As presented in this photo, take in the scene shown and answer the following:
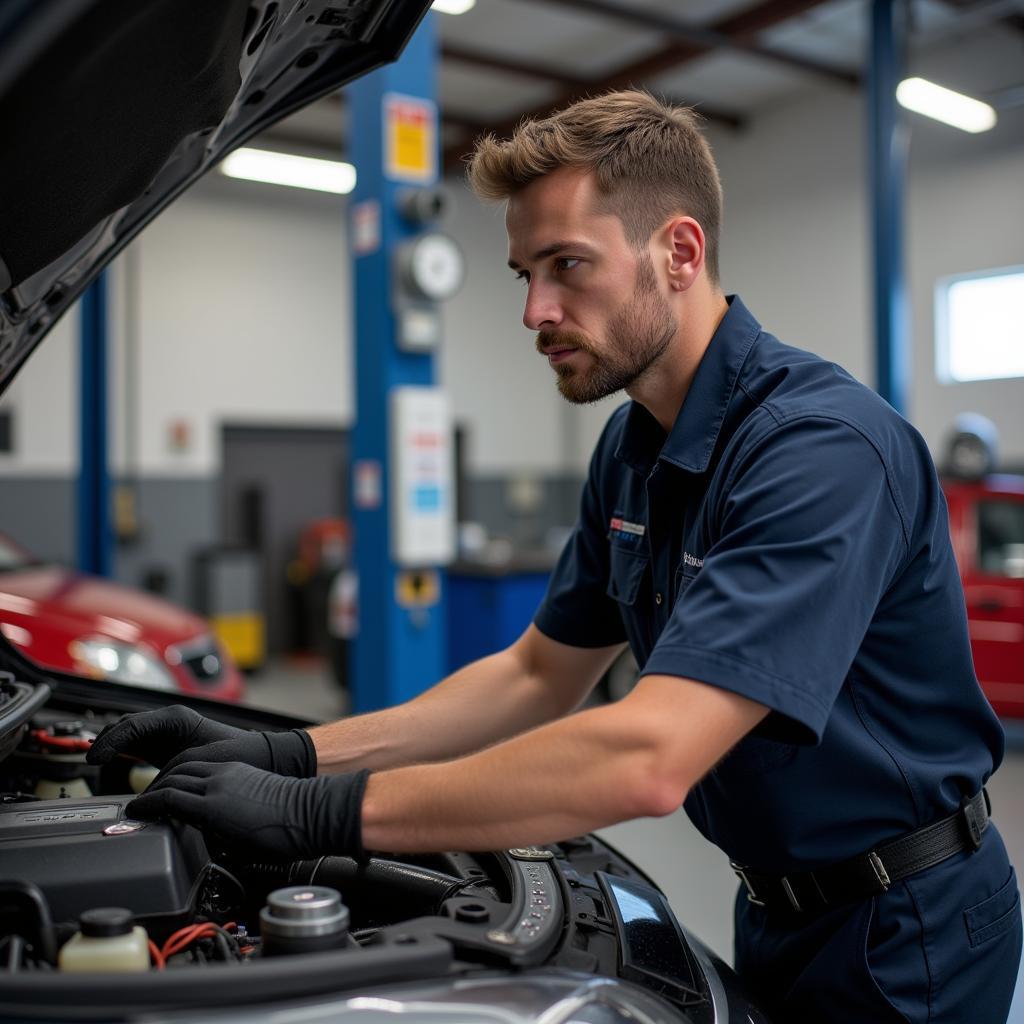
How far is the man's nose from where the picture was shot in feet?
4.33

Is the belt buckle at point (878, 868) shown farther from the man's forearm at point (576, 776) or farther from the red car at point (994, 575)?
the red car at point (994, 575)

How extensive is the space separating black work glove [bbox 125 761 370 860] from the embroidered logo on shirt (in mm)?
558

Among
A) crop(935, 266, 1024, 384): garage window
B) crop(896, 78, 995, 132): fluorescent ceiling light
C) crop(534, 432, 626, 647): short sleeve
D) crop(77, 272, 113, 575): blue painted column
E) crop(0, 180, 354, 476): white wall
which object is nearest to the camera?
crop(534, 432, 626, 647): short sleeve

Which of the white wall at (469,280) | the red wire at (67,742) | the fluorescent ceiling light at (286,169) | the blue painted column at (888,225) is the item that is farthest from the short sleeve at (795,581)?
the white wall at (469,280)

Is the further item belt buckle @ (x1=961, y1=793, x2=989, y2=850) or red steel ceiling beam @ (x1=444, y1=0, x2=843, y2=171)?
red steel ceiling beam @ (x1=444, y1=0, x2=843, y2=171)

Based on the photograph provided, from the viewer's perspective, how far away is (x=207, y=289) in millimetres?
8766

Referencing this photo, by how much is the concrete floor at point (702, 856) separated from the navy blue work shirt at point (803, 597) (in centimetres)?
107

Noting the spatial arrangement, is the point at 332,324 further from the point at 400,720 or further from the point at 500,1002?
the point at 500,1002

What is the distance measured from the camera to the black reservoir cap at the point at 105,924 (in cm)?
93

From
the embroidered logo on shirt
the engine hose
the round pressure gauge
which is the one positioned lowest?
the engine hose

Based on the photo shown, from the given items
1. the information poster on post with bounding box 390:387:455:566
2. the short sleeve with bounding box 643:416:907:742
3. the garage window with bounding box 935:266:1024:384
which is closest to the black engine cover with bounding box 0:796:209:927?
the short sleeve with bounding box 643:416:907:742

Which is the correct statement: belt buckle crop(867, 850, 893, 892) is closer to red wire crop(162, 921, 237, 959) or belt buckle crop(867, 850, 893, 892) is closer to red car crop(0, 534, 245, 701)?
red wire crop(162, 921, 237, 959)

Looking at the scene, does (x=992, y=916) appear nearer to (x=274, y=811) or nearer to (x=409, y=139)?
(x=274, y=811)

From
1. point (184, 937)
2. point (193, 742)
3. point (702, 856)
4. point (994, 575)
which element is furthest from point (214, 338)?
point (184, 937)
